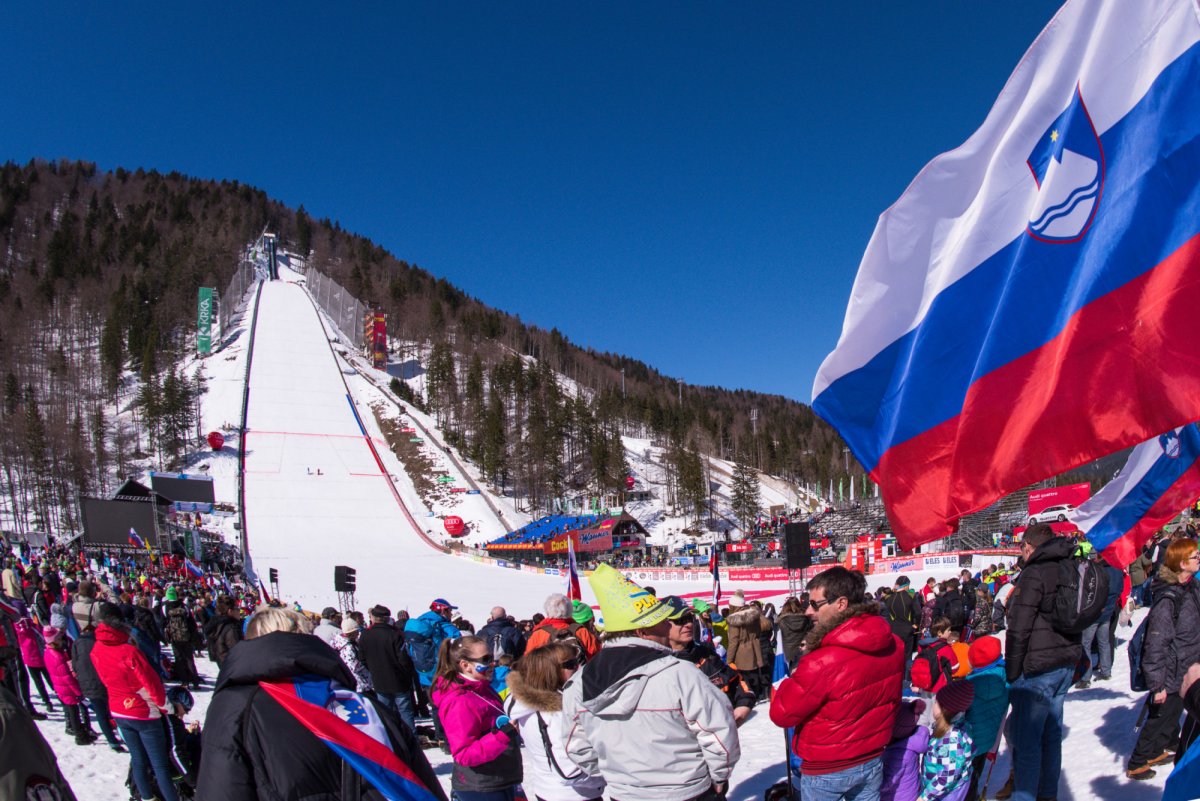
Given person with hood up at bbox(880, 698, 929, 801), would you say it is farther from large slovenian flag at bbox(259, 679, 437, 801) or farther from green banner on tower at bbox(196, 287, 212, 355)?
green banner on tower at bbox(196, 287, 212, 355)

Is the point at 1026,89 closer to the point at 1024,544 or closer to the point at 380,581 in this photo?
the point at 1024,544

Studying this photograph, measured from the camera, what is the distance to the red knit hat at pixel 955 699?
3.40 meters

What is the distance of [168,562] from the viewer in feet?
85.5

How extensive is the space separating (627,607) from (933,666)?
295 cm

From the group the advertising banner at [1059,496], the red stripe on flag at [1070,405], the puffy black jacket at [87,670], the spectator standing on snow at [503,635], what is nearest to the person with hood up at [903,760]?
the red stripe on flag at [1070,405]

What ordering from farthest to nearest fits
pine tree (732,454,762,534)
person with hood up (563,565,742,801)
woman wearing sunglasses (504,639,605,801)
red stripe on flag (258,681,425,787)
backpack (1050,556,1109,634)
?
pine tree (732,454,762,534), backpack (1050,556,1109,634), woman wearing sunglasses (504,639,605,801), person with hood up (563,565,742,801), red stripe on flag (258,681,425,787)

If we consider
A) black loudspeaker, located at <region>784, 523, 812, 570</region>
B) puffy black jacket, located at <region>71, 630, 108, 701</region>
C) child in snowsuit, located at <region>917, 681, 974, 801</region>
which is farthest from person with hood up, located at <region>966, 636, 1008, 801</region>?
black loudspeaker, located at <region>784, 523, 812, 570</region>

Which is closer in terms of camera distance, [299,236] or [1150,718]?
[1150,718]

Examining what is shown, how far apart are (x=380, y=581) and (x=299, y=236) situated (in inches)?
5049

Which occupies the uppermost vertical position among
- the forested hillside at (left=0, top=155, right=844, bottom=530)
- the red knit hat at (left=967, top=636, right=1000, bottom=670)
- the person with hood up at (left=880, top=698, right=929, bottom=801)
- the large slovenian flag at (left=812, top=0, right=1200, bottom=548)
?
the forested hillside at (left=0, top=155, right=844, bottom=530)

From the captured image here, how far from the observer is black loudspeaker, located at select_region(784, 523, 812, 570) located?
1641 centimetres

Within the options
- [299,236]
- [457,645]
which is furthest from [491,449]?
[299,236]

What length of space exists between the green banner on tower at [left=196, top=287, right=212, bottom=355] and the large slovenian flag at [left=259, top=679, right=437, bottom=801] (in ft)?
283

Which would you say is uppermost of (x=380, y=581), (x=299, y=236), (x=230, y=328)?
(x=299, y=236)
